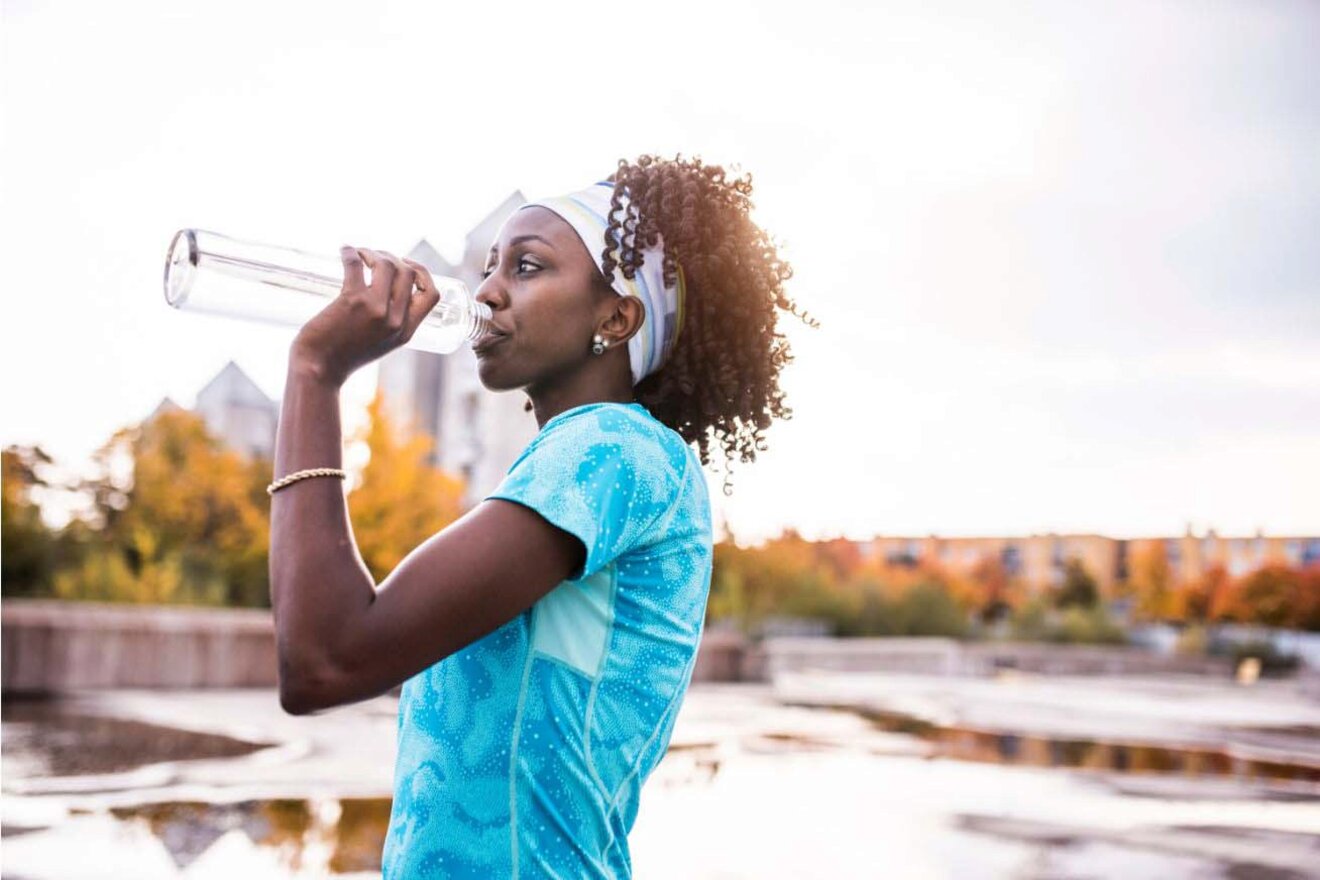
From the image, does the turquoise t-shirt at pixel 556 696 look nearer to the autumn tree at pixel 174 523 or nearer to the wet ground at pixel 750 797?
the wet ground at pixel 750 797

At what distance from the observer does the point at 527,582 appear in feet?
4.49

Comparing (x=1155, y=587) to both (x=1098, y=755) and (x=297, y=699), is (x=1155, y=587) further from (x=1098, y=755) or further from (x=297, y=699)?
(x=297, y=699)

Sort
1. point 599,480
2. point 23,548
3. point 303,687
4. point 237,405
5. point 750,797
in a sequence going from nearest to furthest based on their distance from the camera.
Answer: point 303,687, point 599,480, point 750,797, point 23,548, point 237,405

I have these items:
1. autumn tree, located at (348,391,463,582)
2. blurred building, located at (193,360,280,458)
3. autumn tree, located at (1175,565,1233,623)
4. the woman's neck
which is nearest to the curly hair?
the woman's neck

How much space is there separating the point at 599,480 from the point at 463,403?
4374 cm

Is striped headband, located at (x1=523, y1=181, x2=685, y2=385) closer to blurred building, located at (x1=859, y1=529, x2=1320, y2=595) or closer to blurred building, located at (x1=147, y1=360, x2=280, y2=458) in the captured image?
blurred building, located at (x1=147, y1=360, x2=280, y2=458)

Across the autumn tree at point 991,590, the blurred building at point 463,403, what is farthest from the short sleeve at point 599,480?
the autumn tree at point 991,590

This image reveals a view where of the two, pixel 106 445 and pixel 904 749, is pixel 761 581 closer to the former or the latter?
pixel 106 445

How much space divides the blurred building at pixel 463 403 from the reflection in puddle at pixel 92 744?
28167 millimetres

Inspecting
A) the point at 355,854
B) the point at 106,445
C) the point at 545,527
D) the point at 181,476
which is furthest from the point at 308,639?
the point at 106,445

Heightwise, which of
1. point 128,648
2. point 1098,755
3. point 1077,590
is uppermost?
point 128,648

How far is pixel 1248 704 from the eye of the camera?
69.1 ft

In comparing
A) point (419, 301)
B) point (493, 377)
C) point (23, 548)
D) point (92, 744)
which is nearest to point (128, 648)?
point (23, 548)

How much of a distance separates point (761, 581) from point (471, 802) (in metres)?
28.3
